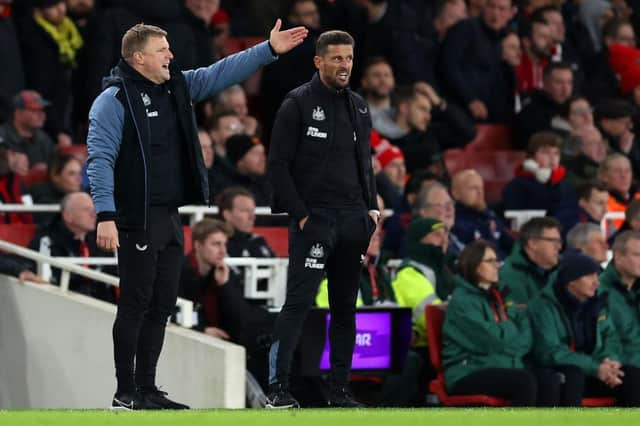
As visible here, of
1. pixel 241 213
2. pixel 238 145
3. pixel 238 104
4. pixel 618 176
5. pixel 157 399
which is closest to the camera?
pixel 157 399

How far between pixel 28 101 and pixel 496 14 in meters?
5.69

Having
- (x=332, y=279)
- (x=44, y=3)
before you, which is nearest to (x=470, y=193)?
(x=44, y=3)

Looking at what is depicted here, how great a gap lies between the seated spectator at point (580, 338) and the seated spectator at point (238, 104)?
3259mm

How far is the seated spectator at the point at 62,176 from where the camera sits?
11852mm

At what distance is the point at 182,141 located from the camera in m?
8.41

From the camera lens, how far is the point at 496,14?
16.9m

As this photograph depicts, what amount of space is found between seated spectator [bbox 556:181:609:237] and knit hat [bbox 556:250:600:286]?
2.30 meters

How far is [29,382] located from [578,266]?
142 inches

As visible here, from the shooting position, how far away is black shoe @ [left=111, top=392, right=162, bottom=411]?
823 centimetres

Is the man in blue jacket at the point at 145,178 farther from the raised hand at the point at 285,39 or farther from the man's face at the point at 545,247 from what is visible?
the man's face at the point at 545,247

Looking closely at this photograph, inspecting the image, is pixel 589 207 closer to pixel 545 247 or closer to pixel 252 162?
pixel 545 247

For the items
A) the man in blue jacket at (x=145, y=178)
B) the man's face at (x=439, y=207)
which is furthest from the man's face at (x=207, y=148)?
the man in blue jacket at (x=145, y=178)

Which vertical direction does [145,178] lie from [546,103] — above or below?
below

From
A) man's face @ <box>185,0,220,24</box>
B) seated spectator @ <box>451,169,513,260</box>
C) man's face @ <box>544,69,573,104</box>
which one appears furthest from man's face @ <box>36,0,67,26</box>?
man's face @ <box>544,69,573,104</box>
